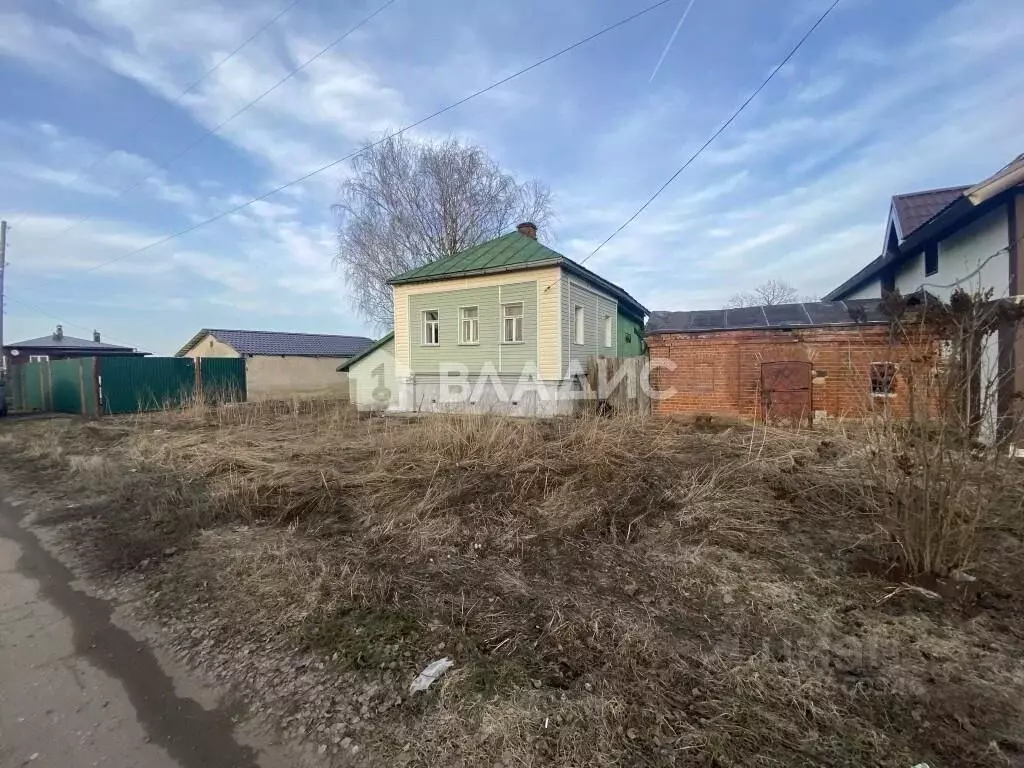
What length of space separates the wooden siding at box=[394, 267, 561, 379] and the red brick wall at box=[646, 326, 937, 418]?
2.93 meters

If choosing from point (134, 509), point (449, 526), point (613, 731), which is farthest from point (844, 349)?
point (134, 509)

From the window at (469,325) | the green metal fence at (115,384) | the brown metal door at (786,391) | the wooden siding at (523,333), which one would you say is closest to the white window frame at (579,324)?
the wooden siding at (523,333)

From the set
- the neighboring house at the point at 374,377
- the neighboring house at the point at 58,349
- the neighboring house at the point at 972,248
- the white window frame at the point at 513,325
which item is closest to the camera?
the neighboring house at the point at 972,248

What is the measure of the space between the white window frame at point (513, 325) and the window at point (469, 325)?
1004 mm

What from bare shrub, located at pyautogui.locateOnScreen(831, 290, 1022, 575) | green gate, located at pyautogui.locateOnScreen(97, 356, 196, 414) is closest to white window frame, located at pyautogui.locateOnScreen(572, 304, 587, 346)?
bare shrub, located at pyautogui.locateOnScreen(831, 290, 1022, 575)

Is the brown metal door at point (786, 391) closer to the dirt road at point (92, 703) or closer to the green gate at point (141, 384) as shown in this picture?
the dirt road at point (92, 703)

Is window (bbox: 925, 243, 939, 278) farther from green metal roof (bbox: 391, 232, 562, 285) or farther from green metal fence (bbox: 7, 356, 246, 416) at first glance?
green metal fence (bbox: 7, 356, 246, 416)

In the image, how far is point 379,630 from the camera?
2.76 meters

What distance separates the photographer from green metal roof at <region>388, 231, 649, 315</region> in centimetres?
1316

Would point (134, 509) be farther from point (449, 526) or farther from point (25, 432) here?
point (25, 432)

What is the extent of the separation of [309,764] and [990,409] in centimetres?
464

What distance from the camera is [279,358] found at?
1049 inches

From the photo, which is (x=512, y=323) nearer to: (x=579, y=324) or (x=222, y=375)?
(x=579, y=324)

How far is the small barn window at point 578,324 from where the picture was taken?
45.8 feet
